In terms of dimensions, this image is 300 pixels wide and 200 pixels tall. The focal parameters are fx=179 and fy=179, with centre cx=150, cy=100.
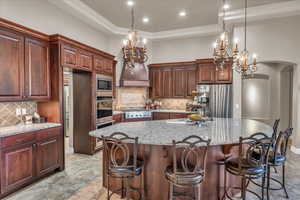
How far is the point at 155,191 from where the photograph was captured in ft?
8.07

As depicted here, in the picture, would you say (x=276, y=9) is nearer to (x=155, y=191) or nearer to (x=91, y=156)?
(x=155, y=191)

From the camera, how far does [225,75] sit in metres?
5.52

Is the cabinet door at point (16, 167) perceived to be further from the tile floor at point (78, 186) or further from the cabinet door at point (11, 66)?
the cabinet door at point (11, 66)

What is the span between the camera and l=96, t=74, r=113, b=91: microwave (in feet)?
15.3

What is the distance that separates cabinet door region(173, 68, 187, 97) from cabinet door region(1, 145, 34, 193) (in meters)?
4.75

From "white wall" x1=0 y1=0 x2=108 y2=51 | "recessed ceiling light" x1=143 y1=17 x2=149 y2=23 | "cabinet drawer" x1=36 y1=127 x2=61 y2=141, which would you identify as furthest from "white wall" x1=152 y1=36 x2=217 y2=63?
"cabinet drawer" x1=36 y1=127 x2=61 y2=141

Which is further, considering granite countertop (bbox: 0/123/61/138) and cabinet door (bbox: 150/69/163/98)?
cabinet door (bbox: 150/69/163/98)

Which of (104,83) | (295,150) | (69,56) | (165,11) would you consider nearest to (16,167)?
(69,56)

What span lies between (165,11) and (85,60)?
2.60 m

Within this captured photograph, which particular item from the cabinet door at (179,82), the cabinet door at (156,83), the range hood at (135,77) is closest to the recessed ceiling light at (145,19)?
the range hood at (135,77)

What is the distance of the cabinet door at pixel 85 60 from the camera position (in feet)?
13.6

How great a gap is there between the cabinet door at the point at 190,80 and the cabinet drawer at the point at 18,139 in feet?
15.7

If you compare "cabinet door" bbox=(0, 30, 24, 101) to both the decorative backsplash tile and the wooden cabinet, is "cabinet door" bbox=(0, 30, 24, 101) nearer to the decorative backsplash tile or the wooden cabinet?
the wooden cabinet

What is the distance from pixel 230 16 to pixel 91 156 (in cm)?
522
